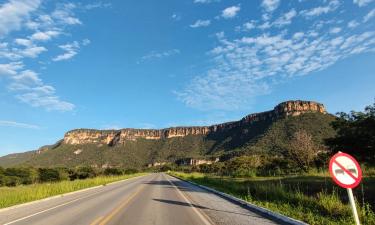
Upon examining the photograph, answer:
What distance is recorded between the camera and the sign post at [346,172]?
737 centimetres

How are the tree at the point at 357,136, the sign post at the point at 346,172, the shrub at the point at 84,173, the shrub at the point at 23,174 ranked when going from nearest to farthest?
the sign post at the point at 346,172 < the tree at the point at 357,136 < the shrub at the point at 23,174 < the shrub at the point at 84,173

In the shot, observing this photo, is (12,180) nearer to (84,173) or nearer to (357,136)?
(84,173)

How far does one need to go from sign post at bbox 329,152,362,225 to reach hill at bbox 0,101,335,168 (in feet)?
244

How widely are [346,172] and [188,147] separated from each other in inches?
5876

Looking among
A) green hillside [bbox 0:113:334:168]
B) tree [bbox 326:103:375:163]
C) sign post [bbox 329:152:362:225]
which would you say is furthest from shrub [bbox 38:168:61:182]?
sign post [bbox 329:152:362:225]

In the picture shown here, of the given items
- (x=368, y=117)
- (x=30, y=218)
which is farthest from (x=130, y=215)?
(x=368, y=117)

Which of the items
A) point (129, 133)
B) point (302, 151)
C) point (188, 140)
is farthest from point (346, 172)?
point (129, 133)

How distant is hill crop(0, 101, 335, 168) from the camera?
9725cm

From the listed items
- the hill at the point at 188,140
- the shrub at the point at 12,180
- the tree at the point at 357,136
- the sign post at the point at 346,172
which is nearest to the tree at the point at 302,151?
the tree at the point at 357,136

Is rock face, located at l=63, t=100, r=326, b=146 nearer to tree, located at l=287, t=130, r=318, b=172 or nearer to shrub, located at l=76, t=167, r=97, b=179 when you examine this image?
shrub, located at l=76, t=167, r=97, b=179

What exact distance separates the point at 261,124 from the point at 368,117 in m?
92.1

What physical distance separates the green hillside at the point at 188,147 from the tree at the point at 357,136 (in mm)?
56064

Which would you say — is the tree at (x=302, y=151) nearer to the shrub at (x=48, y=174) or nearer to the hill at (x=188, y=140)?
the hill at (x=188, y=140)

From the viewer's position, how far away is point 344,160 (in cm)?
753
